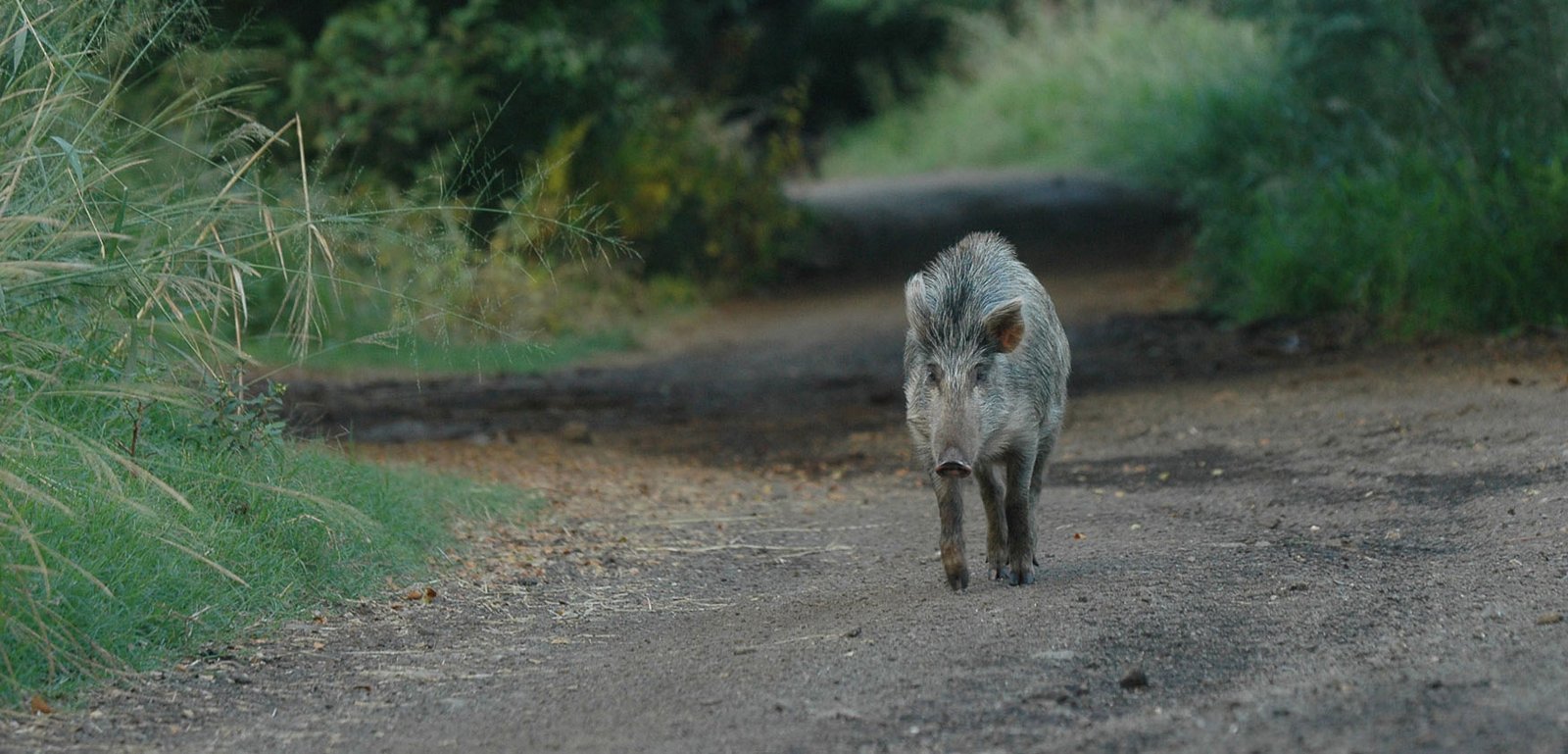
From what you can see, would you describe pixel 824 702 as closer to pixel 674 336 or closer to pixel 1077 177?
pixel 674 336

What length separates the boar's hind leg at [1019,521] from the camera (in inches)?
201

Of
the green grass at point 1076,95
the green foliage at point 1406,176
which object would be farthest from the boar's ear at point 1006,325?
the green grass at point 1076,95

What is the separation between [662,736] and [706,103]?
1399 cm

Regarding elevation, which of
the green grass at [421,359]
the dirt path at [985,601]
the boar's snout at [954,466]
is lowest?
the dirt path at [985,601]

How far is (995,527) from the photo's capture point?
5.20 m

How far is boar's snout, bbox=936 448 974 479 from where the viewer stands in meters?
4.46

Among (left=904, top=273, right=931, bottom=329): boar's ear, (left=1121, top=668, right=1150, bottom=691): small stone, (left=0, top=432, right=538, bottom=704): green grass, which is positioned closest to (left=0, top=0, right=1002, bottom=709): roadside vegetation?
(left=0, top=432, right=538, bottom=704): green grass

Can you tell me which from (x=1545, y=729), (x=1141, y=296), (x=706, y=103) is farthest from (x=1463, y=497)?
(x=706, y=103)

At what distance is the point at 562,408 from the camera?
379 inches

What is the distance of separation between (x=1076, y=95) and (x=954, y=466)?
60.7ft

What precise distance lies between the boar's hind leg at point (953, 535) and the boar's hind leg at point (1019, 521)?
183 mm

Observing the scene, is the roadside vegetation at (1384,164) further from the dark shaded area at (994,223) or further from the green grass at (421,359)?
the green grass at (421,359)

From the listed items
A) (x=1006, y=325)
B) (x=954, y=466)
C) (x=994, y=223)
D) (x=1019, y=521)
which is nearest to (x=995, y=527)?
(x=1019, y=521)

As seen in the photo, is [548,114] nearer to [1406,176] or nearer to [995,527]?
[1406,176]
